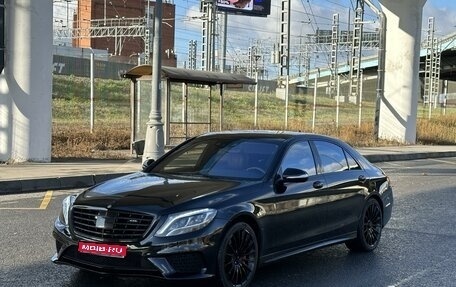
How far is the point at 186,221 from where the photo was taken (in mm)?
5086

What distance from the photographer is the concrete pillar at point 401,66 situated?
2834 centimetres

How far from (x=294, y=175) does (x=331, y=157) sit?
1305 mm

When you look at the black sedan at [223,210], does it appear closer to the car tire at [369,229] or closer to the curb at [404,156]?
the car tire at [369,229]

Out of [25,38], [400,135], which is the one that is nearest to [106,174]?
[25,38]

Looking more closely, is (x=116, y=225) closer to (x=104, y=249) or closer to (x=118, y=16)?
A: (x=104, y=249)

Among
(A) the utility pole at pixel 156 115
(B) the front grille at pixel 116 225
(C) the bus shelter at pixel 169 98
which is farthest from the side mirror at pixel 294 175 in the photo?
(C) the bus shelter at pixel 169 98

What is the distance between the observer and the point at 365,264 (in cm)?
684

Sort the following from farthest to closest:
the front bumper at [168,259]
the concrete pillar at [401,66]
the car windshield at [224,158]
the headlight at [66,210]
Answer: the concrete pillar at [401,66]
the car windshield at [224,158]
the headlight at [66,210]
the front bumper at [168,259]

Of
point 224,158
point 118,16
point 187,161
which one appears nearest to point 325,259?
point 224,158

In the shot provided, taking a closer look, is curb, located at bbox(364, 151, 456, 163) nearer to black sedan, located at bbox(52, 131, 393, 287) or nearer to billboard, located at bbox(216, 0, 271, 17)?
black sedan, located at bbox(52, 131, 393, 287)

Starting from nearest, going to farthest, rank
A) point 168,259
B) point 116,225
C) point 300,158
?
1. point 168,259
2. point 116,225
3. point 300,158

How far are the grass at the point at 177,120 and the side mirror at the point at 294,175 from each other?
38.5 feet

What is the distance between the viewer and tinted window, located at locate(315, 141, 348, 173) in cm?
694

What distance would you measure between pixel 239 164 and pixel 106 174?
307 inches
